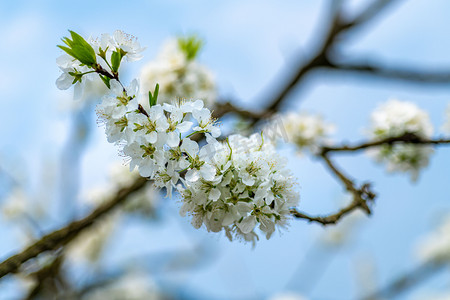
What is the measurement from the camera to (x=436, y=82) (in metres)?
2.54

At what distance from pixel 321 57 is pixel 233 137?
232cm

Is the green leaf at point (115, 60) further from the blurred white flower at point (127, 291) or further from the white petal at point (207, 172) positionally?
the blurred white flower at point (127, 291)

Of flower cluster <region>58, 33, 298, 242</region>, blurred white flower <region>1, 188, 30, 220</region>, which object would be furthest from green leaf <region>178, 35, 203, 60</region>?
blurred white flower <region>1, 188, 30, 220</region>

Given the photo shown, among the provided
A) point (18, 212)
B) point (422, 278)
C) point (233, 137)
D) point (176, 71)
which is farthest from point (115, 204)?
point (422, 278)

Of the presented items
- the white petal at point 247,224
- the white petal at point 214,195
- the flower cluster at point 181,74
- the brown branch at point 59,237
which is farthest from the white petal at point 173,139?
the flower cluster at point 181,74

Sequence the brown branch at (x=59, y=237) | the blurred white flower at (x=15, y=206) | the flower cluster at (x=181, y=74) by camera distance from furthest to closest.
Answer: the blurred white flower at (x=15, y=206) < the flower cluster at (x=181, y=74) < the brown branch at (x=59, y=237)

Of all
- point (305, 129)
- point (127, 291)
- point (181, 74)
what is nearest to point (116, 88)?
point (181, 74)

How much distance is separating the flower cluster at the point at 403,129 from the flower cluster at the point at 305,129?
502 mm

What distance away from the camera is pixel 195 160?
101 centimetres

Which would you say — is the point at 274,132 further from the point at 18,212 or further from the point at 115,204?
the point at 18,212

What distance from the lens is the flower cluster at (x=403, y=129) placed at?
226 centimetres

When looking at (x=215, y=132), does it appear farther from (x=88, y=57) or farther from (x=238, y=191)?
(x=88, y=57)

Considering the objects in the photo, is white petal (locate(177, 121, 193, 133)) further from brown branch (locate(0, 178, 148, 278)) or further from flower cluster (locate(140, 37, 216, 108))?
flower cluster (locate(140, 37, 216, 108))

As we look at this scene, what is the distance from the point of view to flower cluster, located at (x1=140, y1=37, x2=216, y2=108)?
8.39ft
